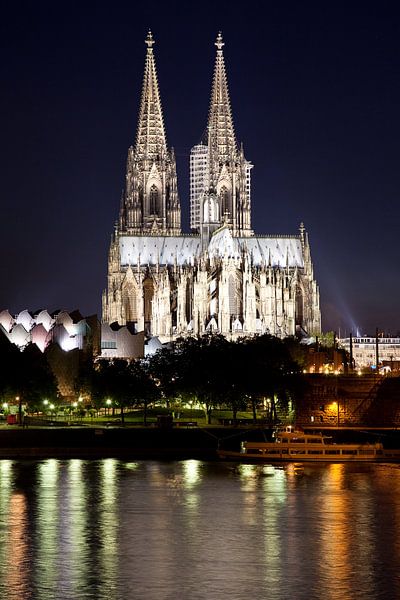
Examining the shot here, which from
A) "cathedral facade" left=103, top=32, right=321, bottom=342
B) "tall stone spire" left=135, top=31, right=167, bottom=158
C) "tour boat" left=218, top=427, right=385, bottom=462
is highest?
"tall stone spire" left=135, top=31, right=167, bottom=158

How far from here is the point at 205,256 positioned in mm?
162625

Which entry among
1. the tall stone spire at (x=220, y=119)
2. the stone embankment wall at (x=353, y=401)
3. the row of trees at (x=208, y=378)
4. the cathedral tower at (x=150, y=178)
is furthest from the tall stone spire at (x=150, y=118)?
the stone embankment wall at (x=353, y=401)

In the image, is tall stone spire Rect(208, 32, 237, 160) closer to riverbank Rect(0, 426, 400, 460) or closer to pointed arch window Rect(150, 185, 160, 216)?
pointed arch window Rect(150, 185, 160, 216)

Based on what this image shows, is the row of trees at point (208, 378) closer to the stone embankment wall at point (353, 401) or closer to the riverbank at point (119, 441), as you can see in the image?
the stone embankment wall at point (353, 401)

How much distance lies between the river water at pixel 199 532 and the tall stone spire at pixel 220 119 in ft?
362

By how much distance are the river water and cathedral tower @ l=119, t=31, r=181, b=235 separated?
10519cm

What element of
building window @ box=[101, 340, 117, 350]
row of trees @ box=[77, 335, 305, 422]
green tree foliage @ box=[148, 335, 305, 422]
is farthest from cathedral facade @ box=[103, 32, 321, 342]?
green tree foliage @ box=[148, 335, 305, 422]

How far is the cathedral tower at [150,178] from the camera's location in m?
177

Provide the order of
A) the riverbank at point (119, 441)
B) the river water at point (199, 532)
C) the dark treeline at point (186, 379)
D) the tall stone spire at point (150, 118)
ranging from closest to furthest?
the river water at point (199, 532) → the riverbank at point (119, 441) → the dark treeline at point (186, 379) → the tall stone spire at point (150, 118)

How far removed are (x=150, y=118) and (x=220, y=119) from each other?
9.71 m

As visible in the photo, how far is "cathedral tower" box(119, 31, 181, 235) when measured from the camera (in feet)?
579

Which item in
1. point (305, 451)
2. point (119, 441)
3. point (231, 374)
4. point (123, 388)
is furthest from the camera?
point (123, 388)

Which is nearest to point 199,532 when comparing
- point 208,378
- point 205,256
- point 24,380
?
point 208,378

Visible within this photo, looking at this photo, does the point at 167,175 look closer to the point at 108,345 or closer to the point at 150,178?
the point at 150,178
